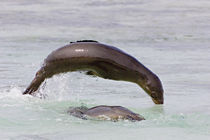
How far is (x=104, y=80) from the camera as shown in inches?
513

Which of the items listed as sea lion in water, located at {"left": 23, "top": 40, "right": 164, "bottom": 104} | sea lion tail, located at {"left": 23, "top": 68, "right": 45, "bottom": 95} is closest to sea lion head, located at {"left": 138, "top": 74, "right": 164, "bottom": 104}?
sea lion in water, located at {"left": 23, "top": 40, "right": 164, "bottom": 104}

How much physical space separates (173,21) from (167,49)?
5870 millimetres

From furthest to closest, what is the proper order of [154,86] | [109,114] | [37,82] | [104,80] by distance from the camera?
[104,80] → [154,86] → [37,82] → [109,114]

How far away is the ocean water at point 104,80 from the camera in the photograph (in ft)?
28.7

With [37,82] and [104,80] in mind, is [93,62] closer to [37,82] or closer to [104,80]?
[37,82]

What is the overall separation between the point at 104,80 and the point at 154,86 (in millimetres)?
2356

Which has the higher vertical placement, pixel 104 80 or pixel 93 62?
pixel 104 80

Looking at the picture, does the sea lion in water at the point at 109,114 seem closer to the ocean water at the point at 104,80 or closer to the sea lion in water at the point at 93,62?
the ocean water at the point at 104,80

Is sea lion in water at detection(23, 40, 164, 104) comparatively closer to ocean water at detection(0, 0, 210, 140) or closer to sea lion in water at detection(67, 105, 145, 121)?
ocean water at detection(0, 0, 210, 140)

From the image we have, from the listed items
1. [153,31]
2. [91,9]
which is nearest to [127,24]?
[153,31]

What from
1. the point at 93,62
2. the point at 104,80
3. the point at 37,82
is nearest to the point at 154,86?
the point at 93,62

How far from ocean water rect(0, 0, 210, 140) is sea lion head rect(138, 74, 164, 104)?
0.16 metres

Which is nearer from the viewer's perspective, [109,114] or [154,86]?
[109,114]

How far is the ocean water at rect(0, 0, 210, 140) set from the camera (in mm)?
8734
